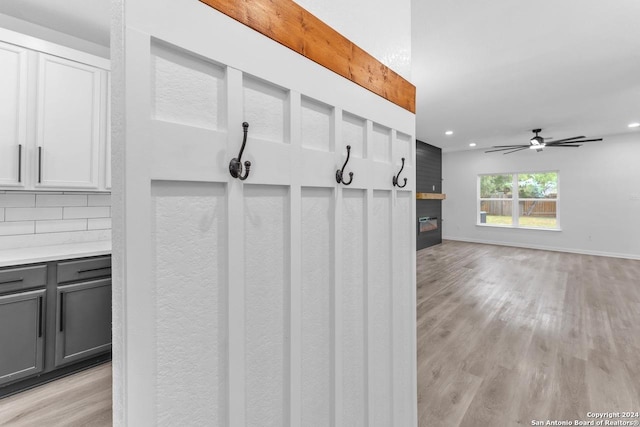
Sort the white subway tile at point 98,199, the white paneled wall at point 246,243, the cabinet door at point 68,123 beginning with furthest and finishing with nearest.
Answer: the white subway tile at point 98,199 < the cabinet door at point 68,123 < the white paneled wall at point 246,243

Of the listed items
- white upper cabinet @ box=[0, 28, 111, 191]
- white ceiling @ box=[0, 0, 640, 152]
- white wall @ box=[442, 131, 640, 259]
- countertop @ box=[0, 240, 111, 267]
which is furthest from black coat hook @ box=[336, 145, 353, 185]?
white wall @ box=[442, 131, 640, 259]

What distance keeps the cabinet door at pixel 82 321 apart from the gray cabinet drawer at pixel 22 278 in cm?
14

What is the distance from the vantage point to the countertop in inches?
77.7

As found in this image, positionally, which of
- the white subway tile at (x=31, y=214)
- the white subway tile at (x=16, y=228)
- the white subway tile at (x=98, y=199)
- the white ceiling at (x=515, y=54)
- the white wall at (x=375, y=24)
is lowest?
the white subway tile at (x=16, y=228)

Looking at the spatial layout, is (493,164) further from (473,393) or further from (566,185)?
(473,393)

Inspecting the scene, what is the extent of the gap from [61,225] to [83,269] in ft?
2.08

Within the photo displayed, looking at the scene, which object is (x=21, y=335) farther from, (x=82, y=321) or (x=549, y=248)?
(x=549, y=248)

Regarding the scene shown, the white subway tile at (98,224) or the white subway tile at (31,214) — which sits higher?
the white subway tile at (31,214)

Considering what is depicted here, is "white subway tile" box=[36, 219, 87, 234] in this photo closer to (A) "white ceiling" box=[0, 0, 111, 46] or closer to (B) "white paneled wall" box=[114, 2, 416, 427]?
(A) "white ceiling" box=[0, 0, 111, 46]

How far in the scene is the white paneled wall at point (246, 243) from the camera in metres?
0.49

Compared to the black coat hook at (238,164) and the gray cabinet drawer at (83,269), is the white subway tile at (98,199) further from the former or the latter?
the black coat hook at (238,164)

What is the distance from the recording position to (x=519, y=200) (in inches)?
313

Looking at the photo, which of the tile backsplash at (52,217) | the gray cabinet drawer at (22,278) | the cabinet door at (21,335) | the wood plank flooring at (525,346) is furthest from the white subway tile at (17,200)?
the wood plank flooring at (525,346)

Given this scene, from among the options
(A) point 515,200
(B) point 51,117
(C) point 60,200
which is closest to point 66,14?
(B) point 51,117
